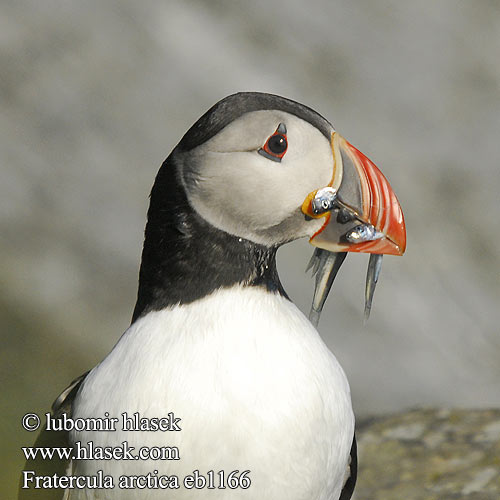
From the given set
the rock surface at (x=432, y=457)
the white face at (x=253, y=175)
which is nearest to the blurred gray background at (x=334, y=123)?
the rock surface at (x=432, y=457)

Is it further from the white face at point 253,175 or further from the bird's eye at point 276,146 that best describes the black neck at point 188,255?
the bird's eye at point 276,146

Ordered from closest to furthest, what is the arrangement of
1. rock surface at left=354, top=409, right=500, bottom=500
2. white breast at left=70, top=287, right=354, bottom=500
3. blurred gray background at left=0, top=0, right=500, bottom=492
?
white breast at left=70, top=287, right=354, bottom=500, rock surface at left=354, top=409, right=500, bottom=500, blurred gray background at left=0, top=0, right=500, bottom=492

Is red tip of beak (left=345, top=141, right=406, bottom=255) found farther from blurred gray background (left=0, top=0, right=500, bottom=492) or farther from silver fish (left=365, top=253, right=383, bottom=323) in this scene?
blurred gray background (left=0, top=0, right=500, bottom=492)

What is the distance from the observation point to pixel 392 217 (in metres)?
1.88

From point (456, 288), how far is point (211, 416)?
3025mm

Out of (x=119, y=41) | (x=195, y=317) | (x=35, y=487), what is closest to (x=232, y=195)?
(x=195, y=317)

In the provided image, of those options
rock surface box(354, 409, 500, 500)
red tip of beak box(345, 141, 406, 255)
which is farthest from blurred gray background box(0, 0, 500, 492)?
red tip of beak box(345, 141, 406, 255)

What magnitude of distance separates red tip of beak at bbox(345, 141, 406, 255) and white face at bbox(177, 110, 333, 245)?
0.10 m

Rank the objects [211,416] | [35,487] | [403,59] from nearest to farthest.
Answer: [211,416] < [35,487] < [403,59]

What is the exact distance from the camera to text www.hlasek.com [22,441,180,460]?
174 centimetres

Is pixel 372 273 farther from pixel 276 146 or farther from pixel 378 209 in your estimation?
pixel 276 146

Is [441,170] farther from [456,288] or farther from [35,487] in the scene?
[35,487]

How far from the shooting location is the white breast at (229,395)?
5.66 ft

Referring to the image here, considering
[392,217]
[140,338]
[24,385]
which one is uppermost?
[392,217]
